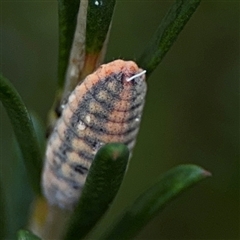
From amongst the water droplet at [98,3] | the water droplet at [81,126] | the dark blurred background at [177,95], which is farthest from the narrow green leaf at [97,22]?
→ the dark blurred background at [177,95]

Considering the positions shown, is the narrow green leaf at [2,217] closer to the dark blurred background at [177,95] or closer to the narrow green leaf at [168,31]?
the narrow green leaf at [168,31]

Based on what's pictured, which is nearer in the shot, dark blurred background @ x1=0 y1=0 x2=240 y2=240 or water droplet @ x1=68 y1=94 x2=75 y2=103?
water droplet @ x1=68 y1=94 x2=75 y2=103

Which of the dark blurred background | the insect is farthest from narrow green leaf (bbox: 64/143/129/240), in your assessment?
the dark blurred background

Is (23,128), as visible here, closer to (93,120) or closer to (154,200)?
(93,120)

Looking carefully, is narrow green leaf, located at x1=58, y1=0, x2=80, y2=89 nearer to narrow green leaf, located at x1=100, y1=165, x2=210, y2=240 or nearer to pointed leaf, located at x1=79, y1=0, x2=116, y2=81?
pointed leaf, located at x1=79, y1=0, x2=116, y2=81

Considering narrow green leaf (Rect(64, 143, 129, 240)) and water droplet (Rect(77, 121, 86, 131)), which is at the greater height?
water droplet (Rect(77, 121, 86, 131))

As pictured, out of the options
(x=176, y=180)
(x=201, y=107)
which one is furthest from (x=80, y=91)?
(x=201, y=107)

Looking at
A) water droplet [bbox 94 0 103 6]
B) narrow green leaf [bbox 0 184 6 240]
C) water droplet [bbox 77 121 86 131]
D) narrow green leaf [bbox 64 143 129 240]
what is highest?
water droplet [bbox 94 0 103 6]
